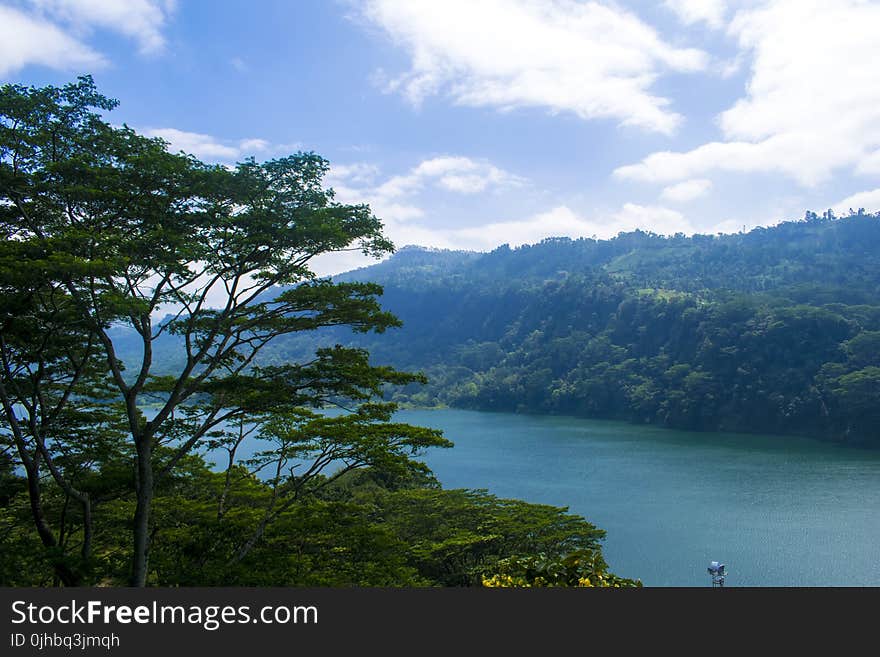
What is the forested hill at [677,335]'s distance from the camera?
6228 centimetres

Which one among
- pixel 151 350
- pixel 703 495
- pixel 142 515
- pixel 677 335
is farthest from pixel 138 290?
pixel 677 335

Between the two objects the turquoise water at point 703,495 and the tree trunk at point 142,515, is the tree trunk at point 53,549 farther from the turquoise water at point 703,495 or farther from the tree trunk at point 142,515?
the turquoise water at point 703,495

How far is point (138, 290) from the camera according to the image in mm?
9797

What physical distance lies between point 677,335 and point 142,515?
83.9 m

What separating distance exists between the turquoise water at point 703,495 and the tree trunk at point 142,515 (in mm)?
14743

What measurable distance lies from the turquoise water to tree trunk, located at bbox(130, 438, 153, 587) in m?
14.7

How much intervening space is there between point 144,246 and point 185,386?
9.40ft

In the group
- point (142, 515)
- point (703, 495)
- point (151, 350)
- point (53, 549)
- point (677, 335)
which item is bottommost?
point (703, 495)

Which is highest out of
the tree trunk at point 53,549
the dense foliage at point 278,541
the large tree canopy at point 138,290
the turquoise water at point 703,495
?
the large tree canopy at point 138,290

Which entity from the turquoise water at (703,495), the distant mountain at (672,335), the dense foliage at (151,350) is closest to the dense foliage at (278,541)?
the dense foliage at (151,350)

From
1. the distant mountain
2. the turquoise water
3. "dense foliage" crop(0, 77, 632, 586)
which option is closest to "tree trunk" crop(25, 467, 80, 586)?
"dense foliage" crop(0, 77, 632, 586)

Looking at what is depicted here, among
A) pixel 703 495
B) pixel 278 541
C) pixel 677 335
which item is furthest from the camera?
pixel 677 335

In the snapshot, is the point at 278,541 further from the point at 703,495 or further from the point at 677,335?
the point at 677,335

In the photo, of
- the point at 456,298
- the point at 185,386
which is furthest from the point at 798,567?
the point at 456,298
